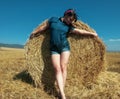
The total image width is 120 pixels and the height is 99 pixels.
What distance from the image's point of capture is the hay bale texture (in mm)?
9852

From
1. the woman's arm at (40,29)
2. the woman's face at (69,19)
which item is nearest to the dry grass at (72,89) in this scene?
the woman's arm at (40,29)

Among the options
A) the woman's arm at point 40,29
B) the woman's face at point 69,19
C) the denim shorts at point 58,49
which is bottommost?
the denim shorts at point 58,49

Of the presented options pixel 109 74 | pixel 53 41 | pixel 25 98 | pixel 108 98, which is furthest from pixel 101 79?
pixel 25 98

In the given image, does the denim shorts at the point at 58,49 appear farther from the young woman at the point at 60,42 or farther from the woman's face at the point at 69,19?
the woman's face at the point at 69,19

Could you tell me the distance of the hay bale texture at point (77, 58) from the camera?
9852 millimetres

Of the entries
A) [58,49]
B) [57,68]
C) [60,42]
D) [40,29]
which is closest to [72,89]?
[57,68]

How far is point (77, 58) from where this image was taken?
33.3 ft

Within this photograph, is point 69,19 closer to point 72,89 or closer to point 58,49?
point 58,49

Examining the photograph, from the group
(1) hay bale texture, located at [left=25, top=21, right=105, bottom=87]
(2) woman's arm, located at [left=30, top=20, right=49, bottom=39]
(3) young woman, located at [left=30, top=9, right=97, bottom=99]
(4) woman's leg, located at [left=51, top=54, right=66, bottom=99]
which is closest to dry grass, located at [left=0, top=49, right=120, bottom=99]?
(1) hay bale texture, located at [left=25, top=21, right=105, bottom=87]

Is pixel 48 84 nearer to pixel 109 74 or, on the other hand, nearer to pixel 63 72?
pixel 63 72

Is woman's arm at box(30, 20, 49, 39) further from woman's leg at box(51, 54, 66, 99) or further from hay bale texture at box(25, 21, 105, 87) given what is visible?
woman's leg at box(51, 54, 66, 99)

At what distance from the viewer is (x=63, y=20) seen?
914cm

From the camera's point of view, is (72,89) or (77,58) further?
(77,58)

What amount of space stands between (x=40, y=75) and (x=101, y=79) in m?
1.95
